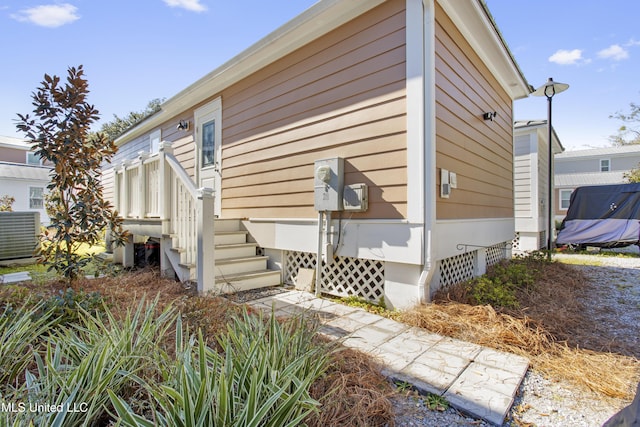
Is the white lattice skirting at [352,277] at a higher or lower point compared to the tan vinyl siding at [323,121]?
lower

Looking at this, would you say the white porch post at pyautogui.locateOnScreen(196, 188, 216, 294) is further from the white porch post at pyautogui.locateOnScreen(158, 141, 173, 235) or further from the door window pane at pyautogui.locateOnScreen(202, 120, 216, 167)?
the door window pane at pyautogui.locateOnScreen(202, 120, 216, 167)

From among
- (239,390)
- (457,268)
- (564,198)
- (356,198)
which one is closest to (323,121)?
(356,198)

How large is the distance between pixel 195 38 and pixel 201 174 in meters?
2.86


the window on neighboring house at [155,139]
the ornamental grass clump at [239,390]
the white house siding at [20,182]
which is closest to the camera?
the ornamental grass clump at [239,390]

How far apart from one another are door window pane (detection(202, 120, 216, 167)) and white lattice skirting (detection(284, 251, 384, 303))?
3240 millimetres

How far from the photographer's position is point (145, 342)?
5.78 ft

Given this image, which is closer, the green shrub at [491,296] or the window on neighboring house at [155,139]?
the green shrub at [491,296]

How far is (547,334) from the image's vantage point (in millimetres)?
2713

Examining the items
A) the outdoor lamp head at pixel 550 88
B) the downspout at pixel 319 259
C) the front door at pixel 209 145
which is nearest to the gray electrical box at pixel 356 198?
the downspout at pixel 319 259

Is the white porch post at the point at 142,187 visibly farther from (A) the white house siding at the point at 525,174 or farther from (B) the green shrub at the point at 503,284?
(A) the white house siding at the point at 525,174

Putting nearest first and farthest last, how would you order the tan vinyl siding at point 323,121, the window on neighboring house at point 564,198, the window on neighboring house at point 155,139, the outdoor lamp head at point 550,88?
the tan vinyl siding at point 323,121, the outdoor lamp head at point 550,88, the window on neighboring house at point 155,139, the window on neighboring house at point 564,198

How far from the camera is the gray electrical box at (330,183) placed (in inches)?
149

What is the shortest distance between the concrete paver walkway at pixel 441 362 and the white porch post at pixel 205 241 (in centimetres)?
105

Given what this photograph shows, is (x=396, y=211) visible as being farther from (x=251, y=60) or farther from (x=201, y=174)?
(x=201, y=174)
